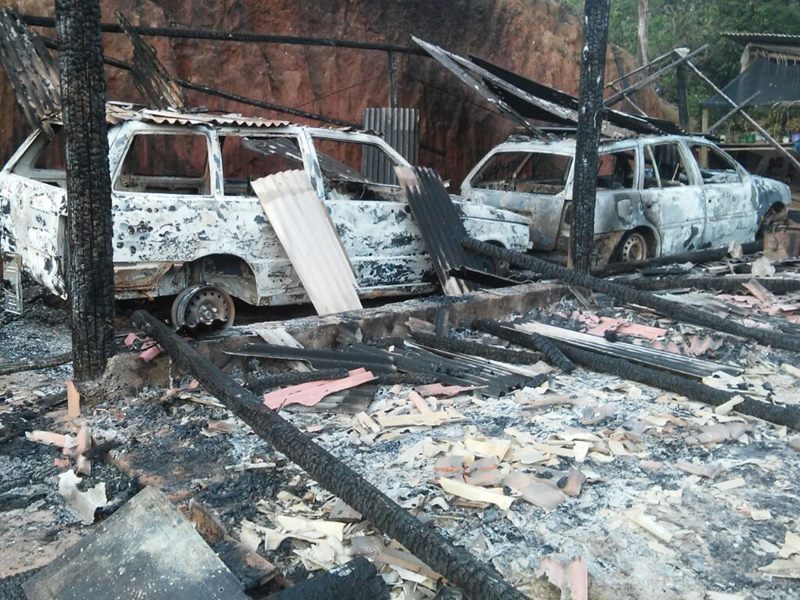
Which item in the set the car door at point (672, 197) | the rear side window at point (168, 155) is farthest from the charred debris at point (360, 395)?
the rear side window at point (168, 155)

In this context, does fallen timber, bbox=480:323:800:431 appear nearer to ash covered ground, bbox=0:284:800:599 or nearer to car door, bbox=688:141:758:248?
ash covered ground, bbox=0:284:800:599

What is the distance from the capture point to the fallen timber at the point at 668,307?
6.47 metres

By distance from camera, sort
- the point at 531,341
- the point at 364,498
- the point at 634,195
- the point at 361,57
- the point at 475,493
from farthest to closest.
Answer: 1. the point at 361,57
2. the point at 634,195
3. the point at 531,341
4. the point at 475,493
5. the point at 364,498

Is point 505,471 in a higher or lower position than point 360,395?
lower

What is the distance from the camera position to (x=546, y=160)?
11.1 m

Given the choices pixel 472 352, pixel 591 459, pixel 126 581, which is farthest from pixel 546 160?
pixel 126 581

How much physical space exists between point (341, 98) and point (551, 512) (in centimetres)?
1018

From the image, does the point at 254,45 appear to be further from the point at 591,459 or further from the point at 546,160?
the point at 591,459

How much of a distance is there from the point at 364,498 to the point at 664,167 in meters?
8.67

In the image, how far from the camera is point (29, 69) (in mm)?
8445

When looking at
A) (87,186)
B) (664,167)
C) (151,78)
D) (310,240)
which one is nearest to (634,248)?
(664,167)

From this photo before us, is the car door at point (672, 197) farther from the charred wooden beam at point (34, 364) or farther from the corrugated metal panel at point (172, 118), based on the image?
the charred wooden beam at point (34, 364)

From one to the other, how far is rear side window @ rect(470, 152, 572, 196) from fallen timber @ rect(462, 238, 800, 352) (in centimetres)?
293

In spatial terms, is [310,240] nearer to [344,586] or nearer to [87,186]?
[87,186]
